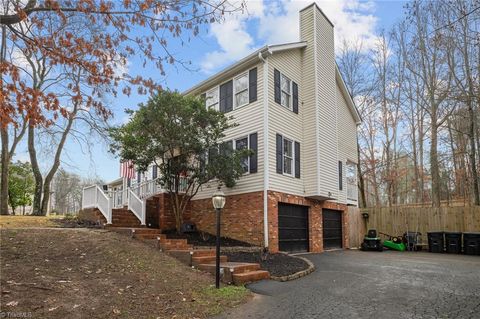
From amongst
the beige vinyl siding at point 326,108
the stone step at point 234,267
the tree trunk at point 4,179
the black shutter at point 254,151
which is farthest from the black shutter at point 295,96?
the tree trunk at point 4,179

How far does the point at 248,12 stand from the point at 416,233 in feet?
49.9

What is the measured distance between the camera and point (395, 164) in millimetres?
27703

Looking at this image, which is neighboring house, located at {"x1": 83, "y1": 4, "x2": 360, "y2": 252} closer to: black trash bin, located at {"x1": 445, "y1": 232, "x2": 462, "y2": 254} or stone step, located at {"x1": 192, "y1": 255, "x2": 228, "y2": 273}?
stone step, located at {"x1": 192, "y1": 255, "x2": 228, "y2": 273}

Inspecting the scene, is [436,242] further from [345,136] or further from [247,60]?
[247,60]

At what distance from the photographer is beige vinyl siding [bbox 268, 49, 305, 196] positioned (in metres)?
13.1

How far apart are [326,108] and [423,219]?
7572 mm

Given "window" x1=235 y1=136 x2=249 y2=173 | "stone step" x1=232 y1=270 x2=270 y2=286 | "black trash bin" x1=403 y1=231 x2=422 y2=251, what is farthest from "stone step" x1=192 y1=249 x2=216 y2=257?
Answer: "black trash bin" x1=403 y1=231 x2=422 y2=251

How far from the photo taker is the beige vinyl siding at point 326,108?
49.2 feet

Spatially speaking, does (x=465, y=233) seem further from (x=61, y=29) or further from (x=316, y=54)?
(x=61, y=29)

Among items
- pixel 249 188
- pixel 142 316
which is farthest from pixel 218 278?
pixel 249 188

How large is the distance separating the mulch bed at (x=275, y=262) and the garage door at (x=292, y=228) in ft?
6.81

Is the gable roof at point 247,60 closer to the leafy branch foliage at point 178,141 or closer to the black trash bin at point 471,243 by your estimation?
the leafy branch foliage at point 178,141

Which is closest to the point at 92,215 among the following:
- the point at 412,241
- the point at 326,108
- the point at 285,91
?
the point at 285,91

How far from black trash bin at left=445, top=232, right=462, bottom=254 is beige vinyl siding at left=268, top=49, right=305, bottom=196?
7.05 m
